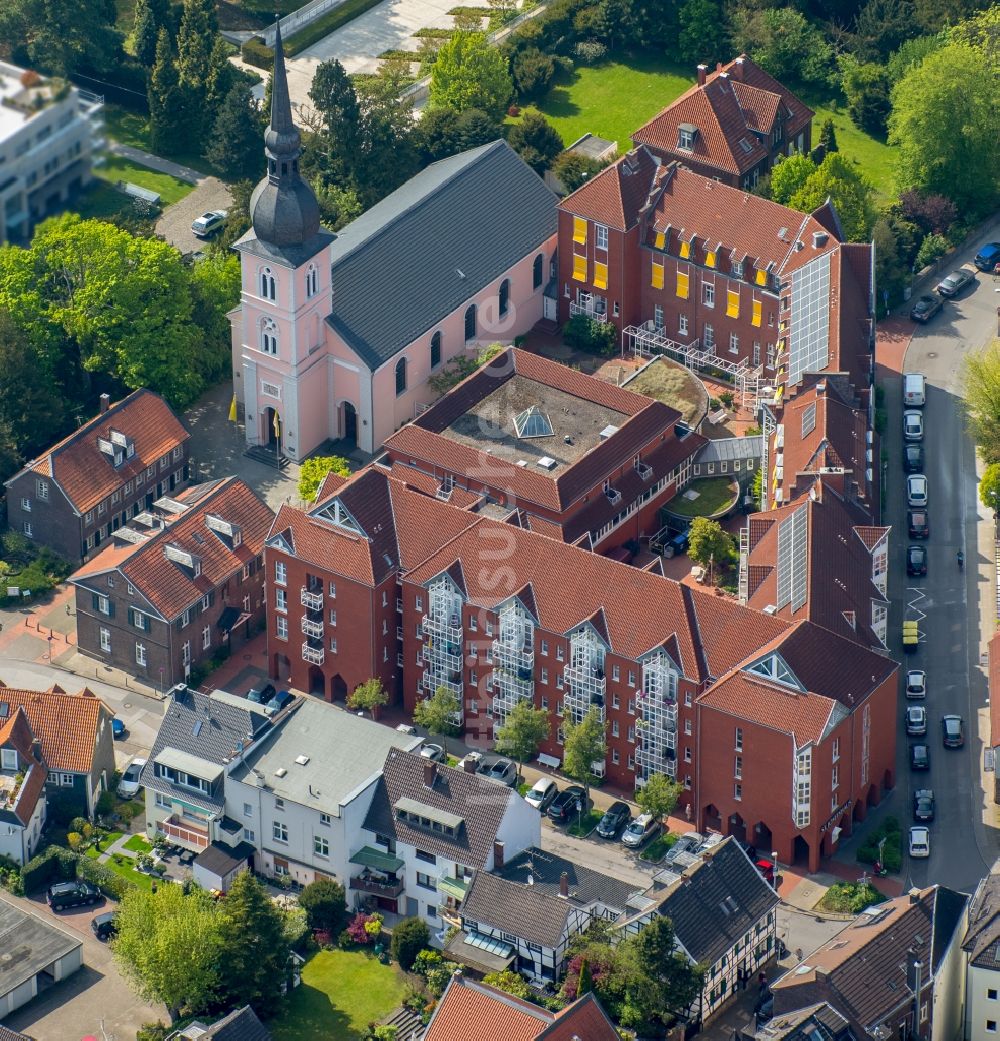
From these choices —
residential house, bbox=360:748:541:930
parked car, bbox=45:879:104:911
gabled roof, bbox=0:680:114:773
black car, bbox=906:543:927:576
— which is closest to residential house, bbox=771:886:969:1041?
residential house, bbox=360:748:541:930

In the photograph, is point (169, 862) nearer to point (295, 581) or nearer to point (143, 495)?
point (295, 581)

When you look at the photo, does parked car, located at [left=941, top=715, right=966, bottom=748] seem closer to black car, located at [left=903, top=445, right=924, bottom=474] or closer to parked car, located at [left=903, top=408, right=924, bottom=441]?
black car, located at [left=903, top=445, right=924, bottom=474]

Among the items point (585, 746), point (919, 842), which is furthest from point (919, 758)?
point (585, 746)

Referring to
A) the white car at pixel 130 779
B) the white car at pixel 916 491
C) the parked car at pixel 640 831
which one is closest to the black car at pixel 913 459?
the white car at pixel 916 491

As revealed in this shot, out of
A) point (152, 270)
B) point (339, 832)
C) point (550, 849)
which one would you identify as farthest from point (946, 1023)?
point (152, 270)

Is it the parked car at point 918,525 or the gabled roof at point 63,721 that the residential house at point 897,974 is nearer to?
the parked car at point 918,525

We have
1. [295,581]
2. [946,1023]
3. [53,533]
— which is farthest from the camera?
[53,533]
